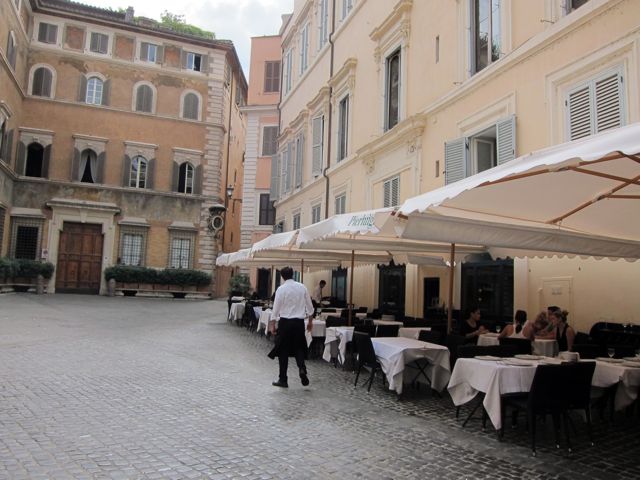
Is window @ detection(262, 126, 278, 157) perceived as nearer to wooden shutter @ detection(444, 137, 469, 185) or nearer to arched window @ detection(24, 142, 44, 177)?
arched window @ detection(24, 142, 44, 177)

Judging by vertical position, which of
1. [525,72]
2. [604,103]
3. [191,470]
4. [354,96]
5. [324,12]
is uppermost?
[324,12]

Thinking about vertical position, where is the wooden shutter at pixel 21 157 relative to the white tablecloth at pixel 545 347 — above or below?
above

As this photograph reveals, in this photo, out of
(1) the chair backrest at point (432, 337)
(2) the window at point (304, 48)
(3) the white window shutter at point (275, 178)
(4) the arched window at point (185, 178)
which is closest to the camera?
(1) the chair backrest at point (432, 337)

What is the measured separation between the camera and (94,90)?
1152 inches

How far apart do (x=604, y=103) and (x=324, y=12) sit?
1501cm

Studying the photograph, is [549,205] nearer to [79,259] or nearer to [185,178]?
[79,259]

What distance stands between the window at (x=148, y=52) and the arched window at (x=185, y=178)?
6.01 metres

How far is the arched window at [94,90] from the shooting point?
1147 inches

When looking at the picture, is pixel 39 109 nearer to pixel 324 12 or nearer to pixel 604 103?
pixel 324 12

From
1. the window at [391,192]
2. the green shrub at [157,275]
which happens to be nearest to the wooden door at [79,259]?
the green shrub at [157,275]

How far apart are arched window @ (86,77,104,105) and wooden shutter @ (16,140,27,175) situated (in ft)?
13.2

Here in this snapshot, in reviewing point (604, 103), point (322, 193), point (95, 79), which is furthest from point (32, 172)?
point (604, 103)

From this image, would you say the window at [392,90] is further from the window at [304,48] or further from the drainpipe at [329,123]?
the window at [304,48]

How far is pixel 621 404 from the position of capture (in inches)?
223
